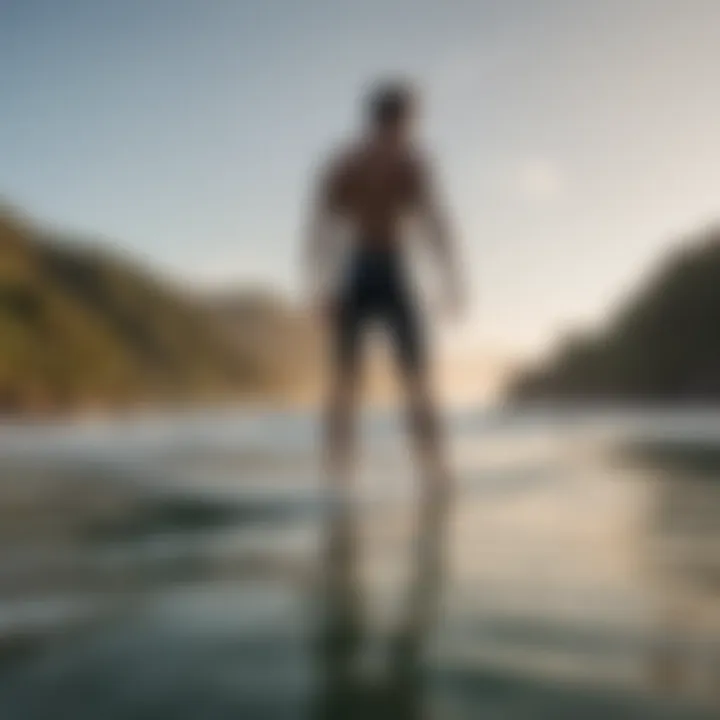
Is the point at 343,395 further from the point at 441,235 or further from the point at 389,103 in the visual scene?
the point at 389,103

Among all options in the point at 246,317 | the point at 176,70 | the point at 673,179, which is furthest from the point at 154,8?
Answer: the point at 673,179

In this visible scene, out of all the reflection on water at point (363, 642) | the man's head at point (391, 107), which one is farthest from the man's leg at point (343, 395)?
the reflection on water at point (363, 642)

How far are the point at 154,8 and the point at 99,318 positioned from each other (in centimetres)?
153

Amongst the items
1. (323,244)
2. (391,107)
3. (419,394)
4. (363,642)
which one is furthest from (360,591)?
(391,107)

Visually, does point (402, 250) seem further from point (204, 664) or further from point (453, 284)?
point (204, 664)

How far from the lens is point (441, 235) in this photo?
6.08 ft

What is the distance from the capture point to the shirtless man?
5.96ft

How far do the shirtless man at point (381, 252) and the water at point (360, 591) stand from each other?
118 mm

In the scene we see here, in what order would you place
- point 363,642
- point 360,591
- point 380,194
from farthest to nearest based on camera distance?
point 380,194 → point 360,591 → point 363,642

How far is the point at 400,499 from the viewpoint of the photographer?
1.79m

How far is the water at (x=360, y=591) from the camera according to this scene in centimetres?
78

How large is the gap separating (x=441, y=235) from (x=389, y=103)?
33cm

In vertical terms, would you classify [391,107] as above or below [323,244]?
above

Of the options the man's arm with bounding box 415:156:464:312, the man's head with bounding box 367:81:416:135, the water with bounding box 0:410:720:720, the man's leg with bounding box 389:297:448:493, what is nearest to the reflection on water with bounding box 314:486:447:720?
the water with bounding box 0:410:720:720
